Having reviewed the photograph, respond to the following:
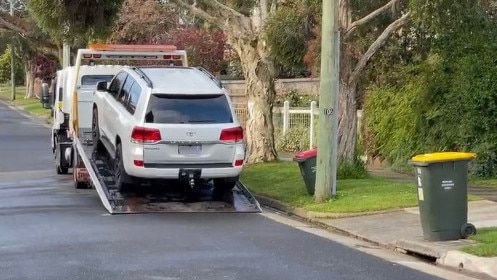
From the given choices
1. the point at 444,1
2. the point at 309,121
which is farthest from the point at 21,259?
the point at 309,121

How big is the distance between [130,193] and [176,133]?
71.3 inches

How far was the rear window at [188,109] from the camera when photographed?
14.8m

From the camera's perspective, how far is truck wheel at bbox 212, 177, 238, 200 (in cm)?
1565

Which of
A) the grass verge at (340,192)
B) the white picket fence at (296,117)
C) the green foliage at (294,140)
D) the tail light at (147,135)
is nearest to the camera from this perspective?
the tail light at (147,135)

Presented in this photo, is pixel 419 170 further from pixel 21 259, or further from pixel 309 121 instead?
pixel 309 121

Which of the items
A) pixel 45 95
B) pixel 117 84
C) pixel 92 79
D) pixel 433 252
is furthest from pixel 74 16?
pixel 433 252

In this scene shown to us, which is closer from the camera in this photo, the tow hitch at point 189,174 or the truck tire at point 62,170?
the tow hitch at point 189,174

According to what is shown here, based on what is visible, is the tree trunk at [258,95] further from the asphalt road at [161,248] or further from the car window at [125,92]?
the asphalt road at [161,248]

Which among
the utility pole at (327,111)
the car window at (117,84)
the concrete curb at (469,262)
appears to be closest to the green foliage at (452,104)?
the utility pole at (327,111)

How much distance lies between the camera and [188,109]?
15.0 metres

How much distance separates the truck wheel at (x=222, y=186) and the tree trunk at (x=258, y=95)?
5.83m

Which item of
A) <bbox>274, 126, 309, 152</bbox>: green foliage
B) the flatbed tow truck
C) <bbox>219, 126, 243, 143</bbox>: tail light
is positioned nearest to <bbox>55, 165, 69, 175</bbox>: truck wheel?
the flatbed tow truck

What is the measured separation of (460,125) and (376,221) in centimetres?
665

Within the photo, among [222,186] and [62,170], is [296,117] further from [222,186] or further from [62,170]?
[222,186]
